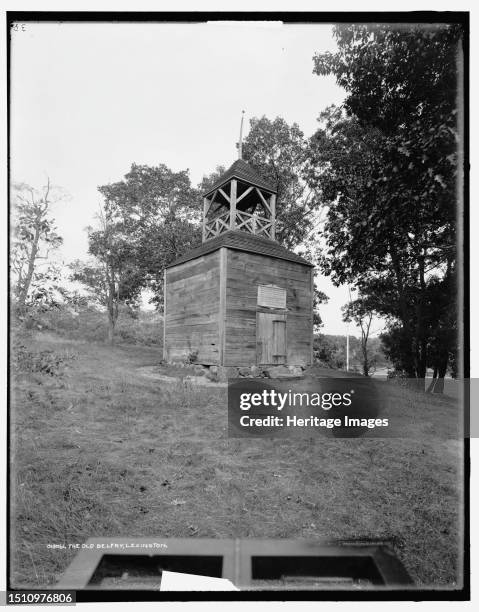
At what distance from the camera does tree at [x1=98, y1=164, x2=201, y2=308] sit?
2475 millimetres

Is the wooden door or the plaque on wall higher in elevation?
the plaque on wall

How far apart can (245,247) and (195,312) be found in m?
1.08

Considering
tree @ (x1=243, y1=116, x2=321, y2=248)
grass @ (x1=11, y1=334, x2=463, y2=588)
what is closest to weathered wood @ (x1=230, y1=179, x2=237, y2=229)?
tree @ (x1=243, y1=116, x2=321, y2=248)

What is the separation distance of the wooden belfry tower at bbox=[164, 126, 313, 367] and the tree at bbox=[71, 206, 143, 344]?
0.67 metres

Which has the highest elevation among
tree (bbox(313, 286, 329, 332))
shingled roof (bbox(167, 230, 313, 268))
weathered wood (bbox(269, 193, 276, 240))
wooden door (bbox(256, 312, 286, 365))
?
weathered wood (bbox(269, 193, 276, 240))

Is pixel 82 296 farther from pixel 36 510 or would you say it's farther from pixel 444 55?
pixel 444 55

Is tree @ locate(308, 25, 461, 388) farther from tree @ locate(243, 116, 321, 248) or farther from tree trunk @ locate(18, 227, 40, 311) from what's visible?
tree trunk @ locate(18, 227, 40, 311)

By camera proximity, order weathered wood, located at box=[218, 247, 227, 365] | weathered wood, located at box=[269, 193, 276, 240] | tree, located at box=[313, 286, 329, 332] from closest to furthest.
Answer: tree, located at box=[313, 286, 329, 332]
weathered wood, located at box=[218, 247, 227, 365]
weathered wood, located at box=[269, 193, 276, 240]

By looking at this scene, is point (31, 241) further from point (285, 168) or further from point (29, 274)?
point (285, 168)

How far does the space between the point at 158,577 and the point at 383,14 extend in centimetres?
413

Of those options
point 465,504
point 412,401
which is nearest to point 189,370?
point 412,401

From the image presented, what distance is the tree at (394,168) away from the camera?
194cm

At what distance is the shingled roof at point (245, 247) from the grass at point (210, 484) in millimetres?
1895

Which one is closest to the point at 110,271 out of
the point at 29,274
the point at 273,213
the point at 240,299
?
the point at 29,274
